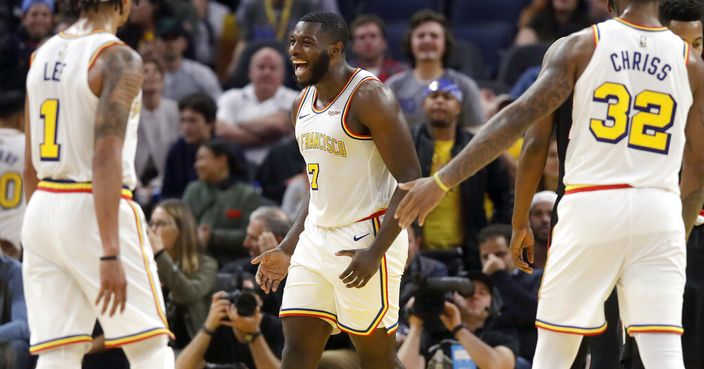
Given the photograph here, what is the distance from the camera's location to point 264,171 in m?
10.9

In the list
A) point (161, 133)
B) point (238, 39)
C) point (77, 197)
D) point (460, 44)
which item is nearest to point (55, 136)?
point (77, 197)

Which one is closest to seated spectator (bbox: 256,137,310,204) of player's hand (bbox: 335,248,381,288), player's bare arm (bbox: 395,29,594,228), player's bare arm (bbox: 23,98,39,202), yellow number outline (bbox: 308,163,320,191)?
yellow number outline (bbox: 308,163,320,191)

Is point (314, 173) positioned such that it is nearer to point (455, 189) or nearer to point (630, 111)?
point (630, 111)

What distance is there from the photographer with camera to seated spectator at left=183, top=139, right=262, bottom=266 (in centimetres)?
243

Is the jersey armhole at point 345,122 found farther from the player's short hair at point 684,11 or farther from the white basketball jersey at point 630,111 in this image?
the player's short hair at point 684,11

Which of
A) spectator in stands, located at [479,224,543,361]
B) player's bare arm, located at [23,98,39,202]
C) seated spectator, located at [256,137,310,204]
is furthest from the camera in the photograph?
seated spectator, located at [256,137,310,204]

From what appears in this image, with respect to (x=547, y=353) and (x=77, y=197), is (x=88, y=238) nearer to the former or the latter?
(x=77, y=197)

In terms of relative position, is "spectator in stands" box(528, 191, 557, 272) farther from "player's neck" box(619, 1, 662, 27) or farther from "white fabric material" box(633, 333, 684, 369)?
"white fabric material" box(633, 333, 684, 369)

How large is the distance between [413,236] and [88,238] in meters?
3.70

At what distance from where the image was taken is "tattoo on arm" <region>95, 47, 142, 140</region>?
5.23 meters

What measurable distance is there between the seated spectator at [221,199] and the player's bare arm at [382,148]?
13.4ft

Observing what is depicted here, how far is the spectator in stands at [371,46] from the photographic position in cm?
1155

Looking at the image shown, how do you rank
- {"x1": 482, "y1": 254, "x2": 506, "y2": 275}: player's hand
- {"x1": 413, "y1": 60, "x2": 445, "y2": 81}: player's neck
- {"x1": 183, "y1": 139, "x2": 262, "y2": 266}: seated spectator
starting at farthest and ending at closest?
{"x1": 413, "y1": 60, "x2": 445, "y2": 81}: player's neck → {"x1": 183, "y1": 139, "x2": 262, "y2": 266}: seated spectator → {"x1": 482, "y1": 254, "x2": 506, "y2": 275}: player's hand

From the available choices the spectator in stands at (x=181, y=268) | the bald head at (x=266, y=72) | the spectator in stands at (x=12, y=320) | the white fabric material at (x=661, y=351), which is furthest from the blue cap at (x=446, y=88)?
the white fabric material at (x=661, y=351)
